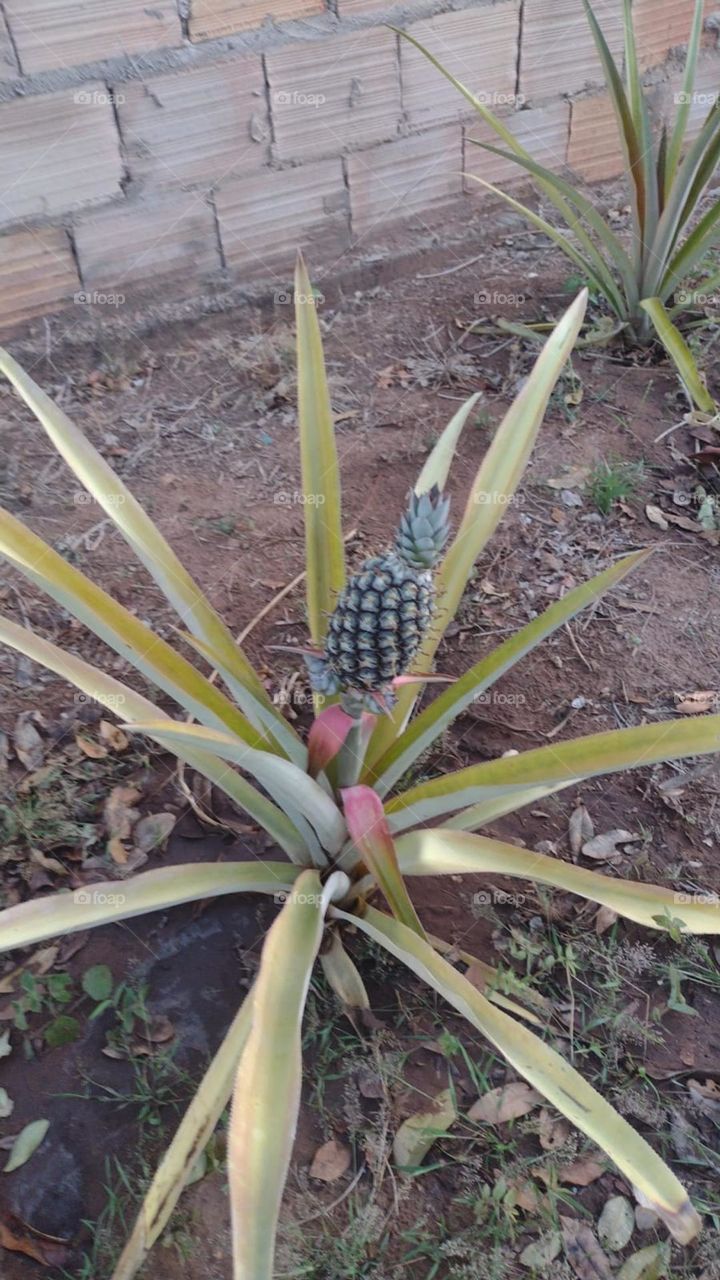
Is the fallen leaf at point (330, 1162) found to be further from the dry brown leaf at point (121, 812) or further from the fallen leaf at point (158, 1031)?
the dry brown leaf at point (121, 812)

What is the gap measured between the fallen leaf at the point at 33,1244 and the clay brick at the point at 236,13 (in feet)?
8.48

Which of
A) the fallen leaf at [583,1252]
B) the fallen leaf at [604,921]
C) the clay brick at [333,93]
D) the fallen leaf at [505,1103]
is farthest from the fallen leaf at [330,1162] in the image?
the clay brick at [333,93]

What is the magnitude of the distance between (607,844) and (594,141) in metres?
2.65

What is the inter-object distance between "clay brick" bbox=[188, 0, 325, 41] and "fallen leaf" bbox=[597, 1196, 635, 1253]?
2675mm

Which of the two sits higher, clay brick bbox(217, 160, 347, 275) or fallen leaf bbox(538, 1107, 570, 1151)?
clay brick bbox(217, 160, 347, 275)

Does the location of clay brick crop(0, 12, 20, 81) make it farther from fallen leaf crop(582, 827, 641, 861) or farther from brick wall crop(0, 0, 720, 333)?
fallen leaf crop(582, 827, 641, 861)

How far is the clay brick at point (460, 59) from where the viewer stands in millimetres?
2754

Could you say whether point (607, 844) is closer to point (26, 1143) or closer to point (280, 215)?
point (26, 1143)

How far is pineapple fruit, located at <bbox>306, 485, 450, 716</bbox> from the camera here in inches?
45.7

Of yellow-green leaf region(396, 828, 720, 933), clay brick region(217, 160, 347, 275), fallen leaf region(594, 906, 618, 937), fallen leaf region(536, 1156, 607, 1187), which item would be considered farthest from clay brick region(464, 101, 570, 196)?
fallen leaf region(536, 1156, 607, 1187)

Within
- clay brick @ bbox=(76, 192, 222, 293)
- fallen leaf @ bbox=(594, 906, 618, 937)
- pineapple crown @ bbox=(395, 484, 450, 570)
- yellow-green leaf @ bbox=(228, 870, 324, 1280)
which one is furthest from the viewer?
clay brick @ bbox=(76, 192, 222, 293)

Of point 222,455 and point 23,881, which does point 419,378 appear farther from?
point 23,881

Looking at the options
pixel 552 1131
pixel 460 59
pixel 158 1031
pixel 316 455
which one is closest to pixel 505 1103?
pixel 552 1131

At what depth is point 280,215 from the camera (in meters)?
2.76
